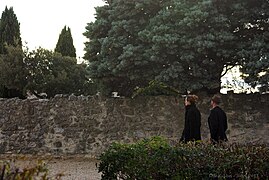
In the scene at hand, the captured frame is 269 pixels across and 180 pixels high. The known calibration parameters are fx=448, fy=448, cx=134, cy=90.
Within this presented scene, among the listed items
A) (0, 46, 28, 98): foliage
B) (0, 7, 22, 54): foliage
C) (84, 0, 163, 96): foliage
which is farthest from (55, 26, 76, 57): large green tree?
(84, 0, 163, 96): foliage

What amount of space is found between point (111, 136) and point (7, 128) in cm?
311

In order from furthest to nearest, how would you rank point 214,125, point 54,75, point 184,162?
point 54,75 < point 214,125 < point 184,162

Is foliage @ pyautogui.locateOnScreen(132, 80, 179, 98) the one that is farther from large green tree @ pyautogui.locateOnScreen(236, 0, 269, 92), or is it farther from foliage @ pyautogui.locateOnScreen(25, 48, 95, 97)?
foliage @ pyautogui.locateOnScreen(25, 48, 95, 97)

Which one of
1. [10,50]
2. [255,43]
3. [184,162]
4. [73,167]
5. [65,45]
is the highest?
[65,45]

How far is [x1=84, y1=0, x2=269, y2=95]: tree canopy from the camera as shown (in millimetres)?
10898

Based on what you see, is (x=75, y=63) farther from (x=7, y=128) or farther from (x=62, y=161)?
(x=62, y=161)

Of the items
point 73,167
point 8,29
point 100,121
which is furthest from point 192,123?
point 8,29

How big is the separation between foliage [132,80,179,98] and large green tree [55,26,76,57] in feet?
24.3

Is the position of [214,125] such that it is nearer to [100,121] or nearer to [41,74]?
[100,121]

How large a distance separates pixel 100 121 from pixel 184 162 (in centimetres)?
753

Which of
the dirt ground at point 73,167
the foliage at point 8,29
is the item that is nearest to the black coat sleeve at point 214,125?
the dirt ground at point 73,167

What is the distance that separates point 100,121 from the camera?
12555mm

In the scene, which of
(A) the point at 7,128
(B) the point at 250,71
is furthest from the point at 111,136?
(B) the point at 250,71

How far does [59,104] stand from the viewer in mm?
12805
